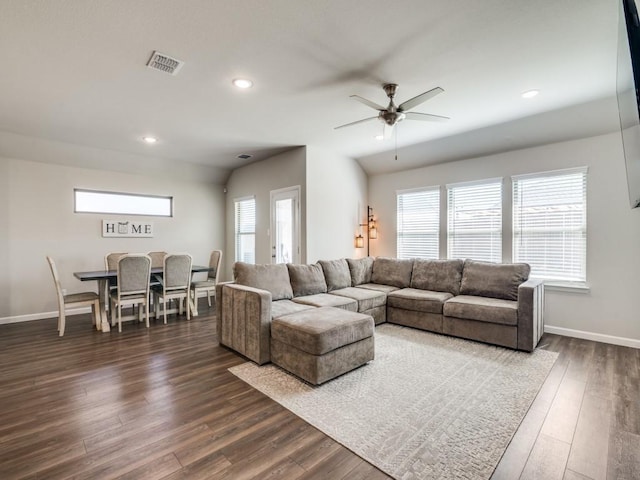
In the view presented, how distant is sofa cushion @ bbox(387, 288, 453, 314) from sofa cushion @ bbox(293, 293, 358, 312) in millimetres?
762

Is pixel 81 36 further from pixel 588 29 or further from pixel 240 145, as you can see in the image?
pixel 588 29

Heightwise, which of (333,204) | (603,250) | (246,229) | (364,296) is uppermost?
(333,204)

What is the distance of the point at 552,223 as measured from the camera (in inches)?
168

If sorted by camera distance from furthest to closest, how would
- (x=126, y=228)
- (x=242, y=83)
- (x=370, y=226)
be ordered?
(x=370, y=226) → (x=126, y=228) → (x=242, y=83)

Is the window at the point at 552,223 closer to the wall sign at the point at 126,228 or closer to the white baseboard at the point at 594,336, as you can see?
the white baseboard at the point at 594,336

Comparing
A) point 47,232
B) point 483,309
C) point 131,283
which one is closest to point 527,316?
point 483,309

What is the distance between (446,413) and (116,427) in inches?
91.2

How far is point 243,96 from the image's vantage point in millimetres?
3416

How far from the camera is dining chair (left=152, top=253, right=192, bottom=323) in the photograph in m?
4.82

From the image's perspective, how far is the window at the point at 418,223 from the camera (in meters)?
5.50

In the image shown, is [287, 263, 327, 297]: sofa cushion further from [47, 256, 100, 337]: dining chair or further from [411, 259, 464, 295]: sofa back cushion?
[47, 256, 100, 337]: dining chair

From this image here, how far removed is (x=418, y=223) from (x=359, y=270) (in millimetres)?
1474

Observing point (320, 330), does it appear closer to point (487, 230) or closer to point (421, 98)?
point (421, 98)

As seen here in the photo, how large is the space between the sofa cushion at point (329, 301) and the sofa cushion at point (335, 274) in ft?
1.40
